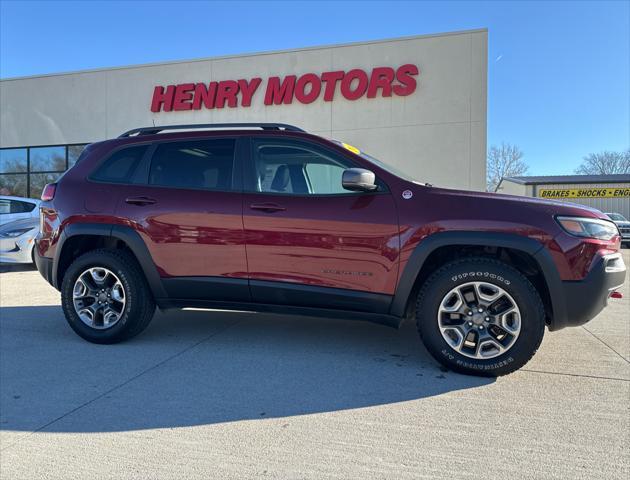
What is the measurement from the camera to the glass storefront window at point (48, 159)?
17725mm

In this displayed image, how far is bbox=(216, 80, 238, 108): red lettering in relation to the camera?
50.6 ft

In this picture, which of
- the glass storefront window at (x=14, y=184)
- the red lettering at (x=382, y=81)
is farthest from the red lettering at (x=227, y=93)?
the glass storefront window at (x=14, y=184)

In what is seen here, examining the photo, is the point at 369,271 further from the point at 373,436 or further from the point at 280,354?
the point at 373,436

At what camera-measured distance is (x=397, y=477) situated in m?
2.18

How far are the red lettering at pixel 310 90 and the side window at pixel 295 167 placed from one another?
440 inches

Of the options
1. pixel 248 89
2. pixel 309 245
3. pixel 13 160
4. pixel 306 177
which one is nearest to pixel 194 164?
pixel 306 177

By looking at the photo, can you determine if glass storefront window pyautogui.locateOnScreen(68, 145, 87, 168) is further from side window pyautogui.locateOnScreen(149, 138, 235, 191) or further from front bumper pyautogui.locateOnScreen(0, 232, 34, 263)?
side window pyautogui.locateOnScreen(149, 138, 235, 191)

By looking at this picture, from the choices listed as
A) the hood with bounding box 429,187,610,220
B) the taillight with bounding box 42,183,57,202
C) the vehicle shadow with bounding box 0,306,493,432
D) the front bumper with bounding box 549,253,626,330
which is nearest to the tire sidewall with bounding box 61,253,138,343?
the vehicle shadow with bounding box 0,306,493,432

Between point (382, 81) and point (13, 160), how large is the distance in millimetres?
14996

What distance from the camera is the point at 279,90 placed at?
14977 millimetres

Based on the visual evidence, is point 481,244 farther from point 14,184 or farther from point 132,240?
point 14,184

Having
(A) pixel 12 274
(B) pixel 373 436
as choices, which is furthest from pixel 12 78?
(B) pixel 373 436

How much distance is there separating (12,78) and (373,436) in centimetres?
2104

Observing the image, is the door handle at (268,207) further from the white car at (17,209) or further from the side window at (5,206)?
the side window at (5,206)
